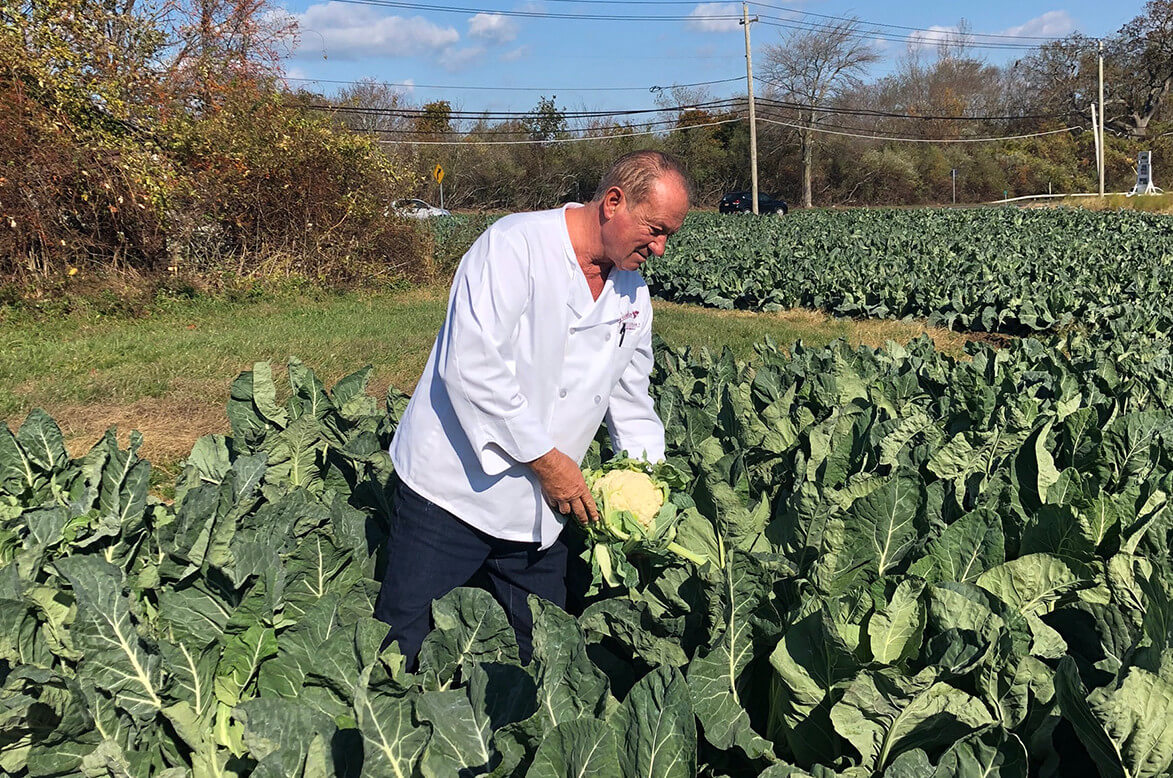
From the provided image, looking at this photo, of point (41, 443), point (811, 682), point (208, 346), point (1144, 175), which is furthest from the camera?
point (1144, 175)

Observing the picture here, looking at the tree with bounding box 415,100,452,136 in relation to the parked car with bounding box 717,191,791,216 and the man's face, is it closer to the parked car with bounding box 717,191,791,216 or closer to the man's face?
the parked car with bounding box 717,191,791,216

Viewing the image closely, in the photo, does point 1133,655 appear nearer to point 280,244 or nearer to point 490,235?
point 490,235

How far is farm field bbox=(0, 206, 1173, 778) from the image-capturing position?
174 cm

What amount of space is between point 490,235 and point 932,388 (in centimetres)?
322

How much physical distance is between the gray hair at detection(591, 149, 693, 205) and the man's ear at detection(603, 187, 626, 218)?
0.01 meters

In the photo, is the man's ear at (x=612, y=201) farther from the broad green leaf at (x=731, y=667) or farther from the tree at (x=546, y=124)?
the tree at (x=546, y=124)

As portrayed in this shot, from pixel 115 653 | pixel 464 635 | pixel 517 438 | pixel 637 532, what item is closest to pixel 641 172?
pixel 517 438

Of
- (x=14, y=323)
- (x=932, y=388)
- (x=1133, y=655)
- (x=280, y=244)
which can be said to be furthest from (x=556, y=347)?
(x=280, y=244)

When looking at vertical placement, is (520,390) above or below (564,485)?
above

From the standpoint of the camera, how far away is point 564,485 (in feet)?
8.46

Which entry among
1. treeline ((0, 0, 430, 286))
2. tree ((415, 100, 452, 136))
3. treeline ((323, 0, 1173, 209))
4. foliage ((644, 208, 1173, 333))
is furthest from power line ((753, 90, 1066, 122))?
treeline ((0, 0, 430, 286))

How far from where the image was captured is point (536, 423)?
251 centimetres

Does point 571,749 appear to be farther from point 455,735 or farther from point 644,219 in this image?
point 644,219

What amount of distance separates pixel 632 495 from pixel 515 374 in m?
0.52
